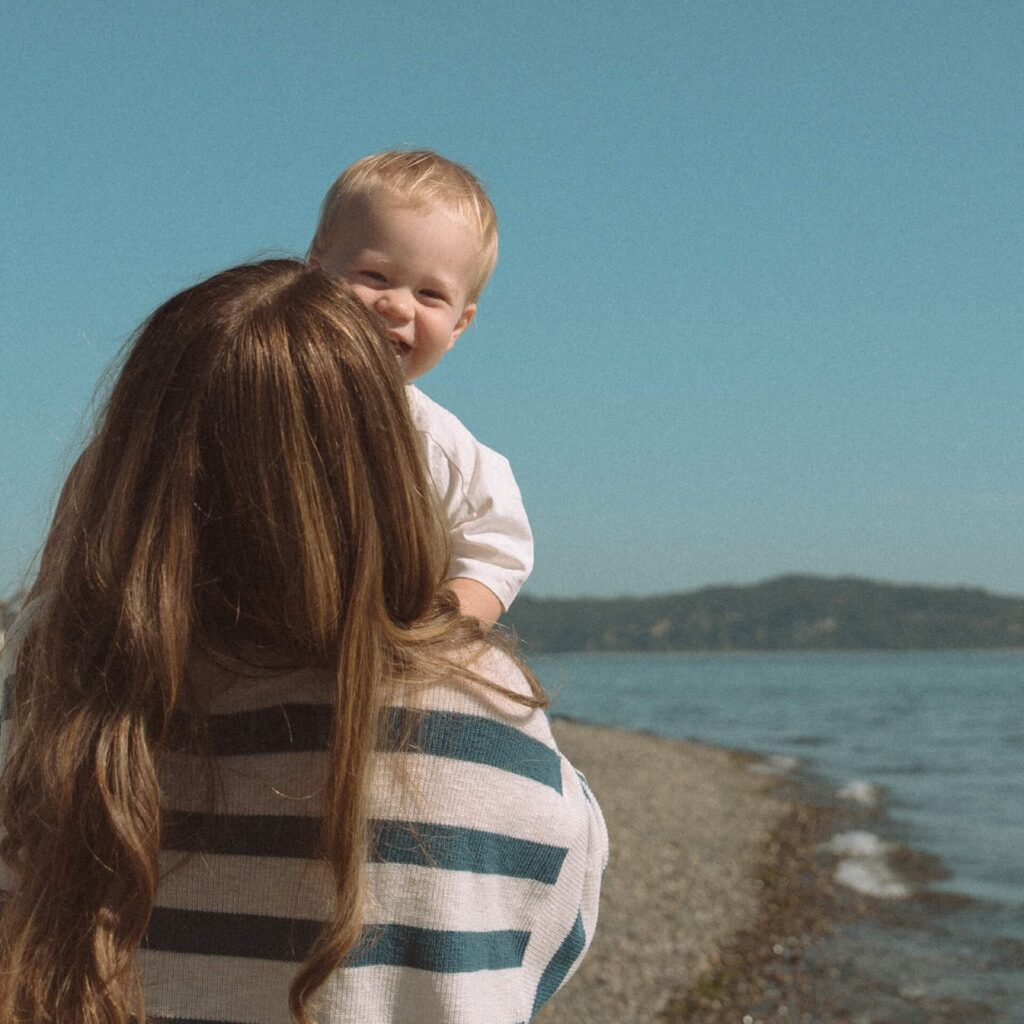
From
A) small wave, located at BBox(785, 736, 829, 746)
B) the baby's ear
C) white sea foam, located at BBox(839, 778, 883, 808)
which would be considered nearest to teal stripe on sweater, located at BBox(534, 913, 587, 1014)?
the baby's ear

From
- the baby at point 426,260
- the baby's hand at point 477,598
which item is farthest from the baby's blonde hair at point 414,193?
the baby's hand at point 477,598

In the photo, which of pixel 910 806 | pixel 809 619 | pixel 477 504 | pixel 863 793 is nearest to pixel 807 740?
pixel 863 793

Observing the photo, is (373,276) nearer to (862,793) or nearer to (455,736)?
(455,736)

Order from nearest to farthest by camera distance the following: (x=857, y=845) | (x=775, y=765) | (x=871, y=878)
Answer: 1. (x=871, y=878)
2. (x=857, y=845)
3. (x=775, y=765)

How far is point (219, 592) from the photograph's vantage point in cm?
147

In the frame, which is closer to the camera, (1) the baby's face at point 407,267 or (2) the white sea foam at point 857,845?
(1) the baby's face at point 407,267

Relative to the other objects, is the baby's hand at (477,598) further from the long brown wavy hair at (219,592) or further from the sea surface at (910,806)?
the long brown wavy hair at (219,592)

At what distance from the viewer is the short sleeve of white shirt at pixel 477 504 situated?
2.12 meters

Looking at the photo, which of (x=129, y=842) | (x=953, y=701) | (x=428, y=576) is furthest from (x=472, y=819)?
(x=953, y=701)

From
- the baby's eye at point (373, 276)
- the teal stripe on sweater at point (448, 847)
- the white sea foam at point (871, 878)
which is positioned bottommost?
the white sea foam at point (871, 878)

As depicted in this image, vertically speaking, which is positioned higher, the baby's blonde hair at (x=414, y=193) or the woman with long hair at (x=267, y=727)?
the baby's blonde hair at (x=414, y=193)

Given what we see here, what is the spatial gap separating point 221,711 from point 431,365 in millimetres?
1223

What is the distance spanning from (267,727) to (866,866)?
1314 centimetres

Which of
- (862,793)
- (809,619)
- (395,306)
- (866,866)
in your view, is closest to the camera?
(395,306)
